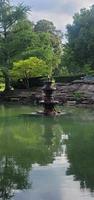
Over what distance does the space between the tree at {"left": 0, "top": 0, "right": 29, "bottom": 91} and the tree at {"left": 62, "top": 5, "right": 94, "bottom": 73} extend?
27.1 ft

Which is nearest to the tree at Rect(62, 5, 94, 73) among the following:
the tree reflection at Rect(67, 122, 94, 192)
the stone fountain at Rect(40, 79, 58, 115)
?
the stone fountain at Rect(40, 79, 58, 115)

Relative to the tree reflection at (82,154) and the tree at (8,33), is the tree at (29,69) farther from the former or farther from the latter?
the tree reflection at (82,154)

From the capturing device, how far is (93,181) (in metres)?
8.34

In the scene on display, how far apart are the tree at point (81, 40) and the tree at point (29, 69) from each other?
867cm

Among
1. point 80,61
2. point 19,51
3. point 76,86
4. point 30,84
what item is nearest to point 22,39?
point 19,51

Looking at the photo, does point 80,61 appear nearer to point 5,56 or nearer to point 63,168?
point 5,56

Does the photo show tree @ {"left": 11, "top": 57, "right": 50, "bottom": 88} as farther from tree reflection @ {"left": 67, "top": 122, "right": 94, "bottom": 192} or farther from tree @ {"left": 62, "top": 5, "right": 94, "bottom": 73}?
tree reflection @ {"left": 67, "top": 122, "right": 94, "bottom": 192}

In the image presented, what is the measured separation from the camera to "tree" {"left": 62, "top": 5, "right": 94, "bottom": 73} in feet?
149

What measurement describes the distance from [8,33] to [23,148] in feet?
92.2

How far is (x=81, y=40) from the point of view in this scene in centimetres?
4612

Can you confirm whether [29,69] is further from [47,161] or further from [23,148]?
[47,161]

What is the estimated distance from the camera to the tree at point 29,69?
119ft

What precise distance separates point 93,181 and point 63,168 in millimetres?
1344

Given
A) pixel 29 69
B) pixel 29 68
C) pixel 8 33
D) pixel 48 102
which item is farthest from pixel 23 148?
pixel 8 33
